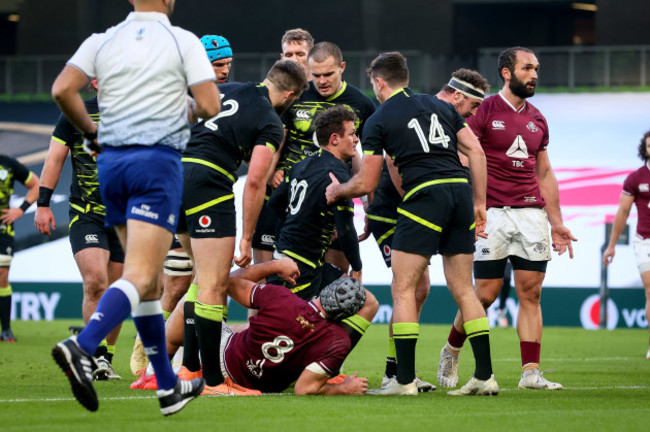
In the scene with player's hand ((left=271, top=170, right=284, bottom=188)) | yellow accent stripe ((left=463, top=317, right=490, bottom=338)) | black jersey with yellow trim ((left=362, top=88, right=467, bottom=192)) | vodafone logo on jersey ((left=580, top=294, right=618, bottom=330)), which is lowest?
vodafone logo on jersey ((left=580, top=294, right=618, bottom=330))

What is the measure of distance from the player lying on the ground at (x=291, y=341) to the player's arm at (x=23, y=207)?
653 cm

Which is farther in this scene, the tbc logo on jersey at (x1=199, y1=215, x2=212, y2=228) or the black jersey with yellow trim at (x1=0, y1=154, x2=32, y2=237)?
the black jersey with yellow trim at (x1=0, y1=154, x2=32, y2=237)

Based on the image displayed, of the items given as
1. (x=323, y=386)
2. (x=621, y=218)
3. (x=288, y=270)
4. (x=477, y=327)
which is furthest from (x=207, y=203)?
(x=621, y=218)

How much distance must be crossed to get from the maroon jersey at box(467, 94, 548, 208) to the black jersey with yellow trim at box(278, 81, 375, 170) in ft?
3.28

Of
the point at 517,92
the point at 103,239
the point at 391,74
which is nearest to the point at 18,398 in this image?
the point at 103,239

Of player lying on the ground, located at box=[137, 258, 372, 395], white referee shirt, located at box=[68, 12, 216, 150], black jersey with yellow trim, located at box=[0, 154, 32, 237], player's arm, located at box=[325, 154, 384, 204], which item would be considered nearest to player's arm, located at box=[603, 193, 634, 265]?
player's arm, located at box=[325, 154, 384, 204]

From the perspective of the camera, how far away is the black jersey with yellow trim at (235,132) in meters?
6.45

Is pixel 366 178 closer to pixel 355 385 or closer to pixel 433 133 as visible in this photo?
pixel 433 133

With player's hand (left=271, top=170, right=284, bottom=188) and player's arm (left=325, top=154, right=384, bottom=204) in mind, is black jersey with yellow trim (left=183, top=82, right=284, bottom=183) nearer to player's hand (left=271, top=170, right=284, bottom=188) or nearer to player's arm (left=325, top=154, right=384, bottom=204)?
player's arm (left=325, top=154, right=384, bottom=204)

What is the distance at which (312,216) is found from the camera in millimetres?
6941

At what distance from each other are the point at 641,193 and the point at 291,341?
20.1ft

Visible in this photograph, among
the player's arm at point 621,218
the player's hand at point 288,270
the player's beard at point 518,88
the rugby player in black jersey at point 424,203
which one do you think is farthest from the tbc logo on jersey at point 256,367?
the player's arm at point 621,218

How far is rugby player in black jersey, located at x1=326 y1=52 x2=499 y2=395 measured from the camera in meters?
6.45

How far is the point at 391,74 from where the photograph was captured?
6766 millimetres
